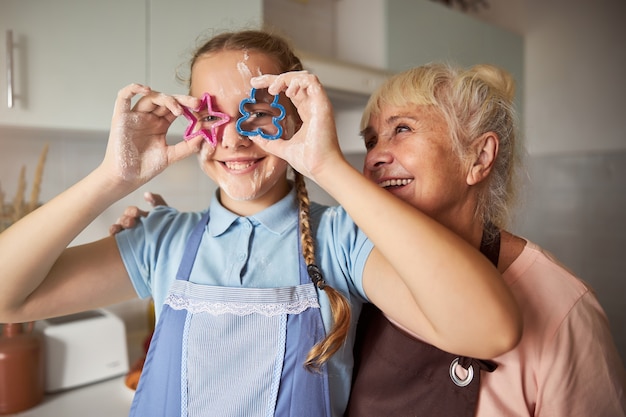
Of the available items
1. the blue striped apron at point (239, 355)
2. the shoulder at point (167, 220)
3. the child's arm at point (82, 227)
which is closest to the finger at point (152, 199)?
the shoulder at point (167, 220)

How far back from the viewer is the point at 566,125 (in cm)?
250

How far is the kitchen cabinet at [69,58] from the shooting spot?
125 centimetres

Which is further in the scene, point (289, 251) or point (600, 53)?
point (600, 53)

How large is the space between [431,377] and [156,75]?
43.9 inches

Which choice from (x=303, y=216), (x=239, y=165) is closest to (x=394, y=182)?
(x=303, y=216)

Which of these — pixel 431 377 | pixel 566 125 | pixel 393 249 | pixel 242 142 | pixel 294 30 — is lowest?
pixel 431 377

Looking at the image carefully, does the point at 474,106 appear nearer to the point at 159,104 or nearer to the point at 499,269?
the point at 499,269

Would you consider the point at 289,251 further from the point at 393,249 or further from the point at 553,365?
the point at 553,365

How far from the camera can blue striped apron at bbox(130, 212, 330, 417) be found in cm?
74

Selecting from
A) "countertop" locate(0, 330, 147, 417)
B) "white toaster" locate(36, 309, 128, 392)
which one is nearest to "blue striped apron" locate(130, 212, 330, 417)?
"countertop" locate(0, 330, 147, 417)

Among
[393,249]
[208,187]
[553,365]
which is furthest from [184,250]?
[208,187]

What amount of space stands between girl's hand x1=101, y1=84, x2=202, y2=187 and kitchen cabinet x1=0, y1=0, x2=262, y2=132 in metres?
0.57

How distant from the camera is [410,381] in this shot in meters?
0.80

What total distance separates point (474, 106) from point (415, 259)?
0.40 metres
